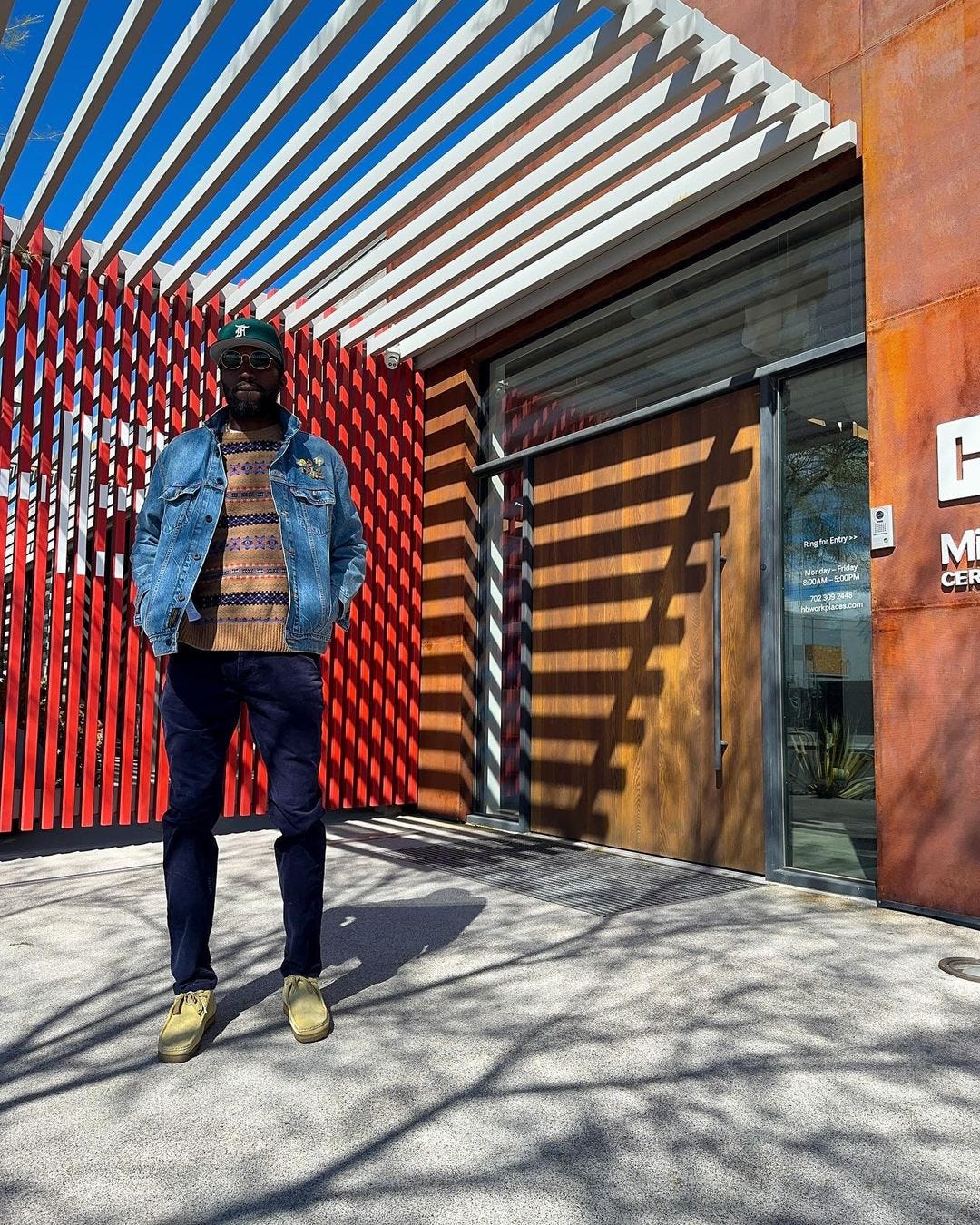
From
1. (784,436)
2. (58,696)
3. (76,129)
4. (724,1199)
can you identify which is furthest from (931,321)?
(58,696)

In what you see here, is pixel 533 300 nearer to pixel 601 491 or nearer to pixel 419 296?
pixel 419 296

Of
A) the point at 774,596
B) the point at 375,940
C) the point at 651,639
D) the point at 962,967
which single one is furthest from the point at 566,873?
the point at 962,967

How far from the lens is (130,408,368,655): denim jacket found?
232 cm

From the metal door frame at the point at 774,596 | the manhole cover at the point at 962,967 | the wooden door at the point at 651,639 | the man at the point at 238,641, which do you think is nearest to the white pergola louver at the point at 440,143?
the metal door frame at the point at 774,596

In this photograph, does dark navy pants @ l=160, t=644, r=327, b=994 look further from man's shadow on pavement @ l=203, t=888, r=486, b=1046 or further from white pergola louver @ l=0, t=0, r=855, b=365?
white pergola louver @ l=0, t=0, r=855, b=365

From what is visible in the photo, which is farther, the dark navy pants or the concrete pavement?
the dark navy pants

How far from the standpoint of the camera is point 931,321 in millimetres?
3732

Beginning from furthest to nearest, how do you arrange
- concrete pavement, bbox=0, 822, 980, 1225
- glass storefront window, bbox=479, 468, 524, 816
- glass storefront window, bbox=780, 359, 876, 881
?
glass storefront window, bbox=479, 468, 524, 816 < glass storefront window, bbox=780, 359, 876, 881 < concrete pavement, bbox=0, 822, 980, 1225

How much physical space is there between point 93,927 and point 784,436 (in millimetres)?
3546

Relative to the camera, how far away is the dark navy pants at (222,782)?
2.31 metres

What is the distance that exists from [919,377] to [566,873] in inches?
104

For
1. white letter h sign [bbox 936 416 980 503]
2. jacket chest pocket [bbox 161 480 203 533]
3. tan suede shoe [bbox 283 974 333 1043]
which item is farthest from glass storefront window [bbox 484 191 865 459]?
tan suede shoe [bbox 283 974 333 1043]

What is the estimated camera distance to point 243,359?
2.41m

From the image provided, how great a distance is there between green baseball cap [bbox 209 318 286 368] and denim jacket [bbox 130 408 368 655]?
18 cm
